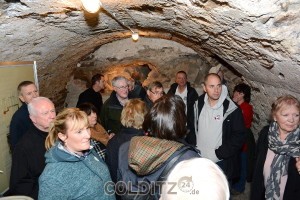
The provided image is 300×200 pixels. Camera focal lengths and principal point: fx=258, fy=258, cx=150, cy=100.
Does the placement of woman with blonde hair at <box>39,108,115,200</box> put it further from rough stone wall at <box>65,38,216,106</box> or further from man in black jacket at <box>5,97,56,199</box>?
rough stone wall at <box>65,38,216,106</box>

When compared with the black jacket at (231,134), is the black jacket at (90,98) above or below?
above

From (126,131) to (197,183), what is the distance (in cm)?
124

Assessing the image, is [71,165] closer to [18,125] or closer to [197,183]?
[197,183]

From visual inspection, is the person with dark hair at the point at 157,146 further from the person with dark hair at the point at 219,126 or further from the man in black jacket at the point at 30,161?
the person with dark hair at the point at 219,126

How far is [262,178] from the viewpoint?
7.84 ft

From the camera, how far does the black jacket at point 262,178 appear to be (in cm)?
214

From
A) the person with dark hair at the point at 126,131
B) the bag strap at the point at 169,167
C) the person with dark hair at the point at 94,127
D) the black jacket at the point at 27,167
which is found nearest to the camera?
the bag strap at the point at 169,167

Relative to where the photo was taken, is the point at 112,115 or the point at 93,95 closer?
the point at 112,115

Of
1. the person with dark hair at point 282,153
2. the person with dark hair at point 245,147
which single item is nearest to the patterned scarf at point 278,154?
the person with dark hair at point 282,153

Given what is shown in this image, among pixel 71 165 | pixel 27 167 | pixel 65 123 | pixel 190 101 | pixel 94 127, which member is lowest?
pixel 27 167

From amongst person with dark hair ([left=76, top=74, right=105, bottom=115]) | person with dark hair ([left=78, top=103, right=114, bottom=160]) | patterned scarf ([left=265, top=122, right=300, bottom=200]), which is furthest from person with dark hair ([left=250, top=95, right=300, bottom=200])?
person with dark hair ([left=76, top=74, right=105, bottom=115])

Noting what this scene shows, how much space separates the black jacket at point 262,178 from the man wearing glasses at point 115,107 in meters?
1.75

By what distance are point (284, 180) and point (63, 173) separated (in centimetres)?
182

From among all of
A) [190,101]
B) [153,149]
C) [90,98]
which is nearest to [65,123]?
[153,149]
